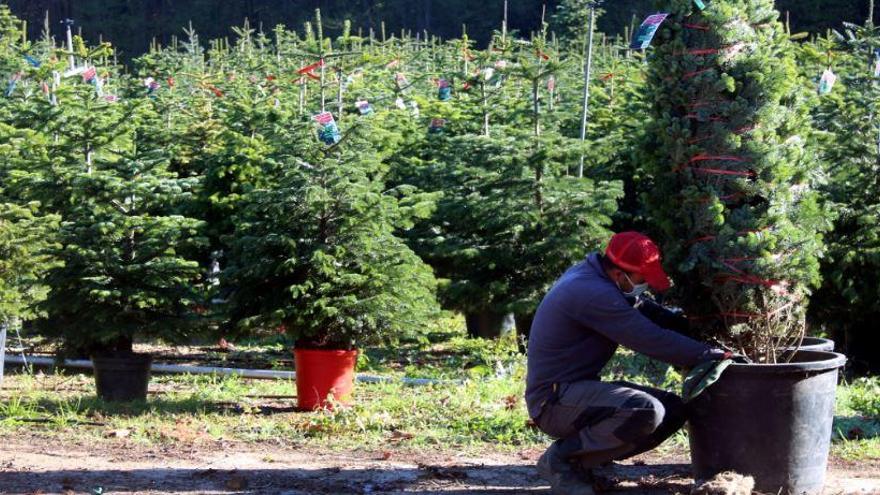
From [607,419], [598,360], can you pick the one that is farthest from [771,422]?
[598,360]

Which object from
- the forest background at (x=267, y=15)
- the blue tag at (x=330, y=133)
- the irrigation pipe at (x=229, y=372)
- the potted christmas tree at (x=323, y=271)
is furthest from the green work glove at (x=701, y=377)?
the forest background at (x=267, y=15)

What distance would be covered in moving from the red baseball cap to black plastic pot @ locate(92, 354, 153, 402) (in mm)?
4941

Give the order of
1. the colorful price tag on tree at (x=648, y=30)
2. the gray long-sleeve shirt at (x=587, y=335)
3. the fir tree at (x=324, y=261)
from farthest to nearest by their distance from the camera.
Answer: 1. the fir tree at (x=324, y=261)
2. the colorful price tag on tree at (x=648, y=30)
3. the gray long-sleeve shirt at (x=587, y=335)

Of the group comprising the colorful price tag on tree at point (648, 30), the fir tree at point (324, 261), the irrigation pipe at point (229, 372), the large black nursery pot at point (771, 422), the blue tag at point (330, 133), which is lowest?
the irrigation pipe at point (229, 372)

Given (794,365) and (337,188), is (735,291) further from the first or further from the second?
(337,188)

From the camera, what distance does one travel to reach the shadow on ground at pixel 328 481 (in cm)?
568

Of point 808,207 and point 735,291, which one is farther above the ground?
point 808,207

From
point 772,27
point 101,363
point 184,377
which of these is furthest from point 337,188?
point 772,27

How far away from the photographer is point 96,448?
6.90 m

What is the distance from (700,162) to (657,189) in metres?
0.28

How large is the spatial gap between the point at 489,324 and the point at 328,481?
22.8 feet

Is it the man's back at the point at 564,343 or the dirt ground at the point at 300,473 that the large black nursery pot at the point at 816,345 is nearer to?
the dirt ground at the point at 300,473

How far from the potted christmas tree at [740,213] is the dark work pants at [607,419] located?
19cm

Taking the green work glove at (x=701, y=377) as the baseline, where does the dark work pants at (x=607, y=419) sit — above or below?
below
